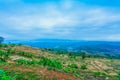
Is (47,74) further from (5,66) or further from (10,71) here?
(5,66)

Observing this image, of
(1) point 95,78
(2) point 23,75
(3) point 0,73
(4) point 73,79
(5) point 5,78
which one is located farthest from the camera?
(1) point 95,78

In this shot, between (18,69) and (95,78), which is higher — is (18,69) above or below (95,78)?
above

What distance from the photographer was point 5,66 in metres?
22.3

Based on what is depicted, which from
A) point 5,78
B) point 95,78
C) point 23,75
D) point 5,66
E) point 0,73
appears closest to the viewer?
point 5,78

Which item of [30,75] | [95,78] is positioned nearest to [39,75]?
[30,75]

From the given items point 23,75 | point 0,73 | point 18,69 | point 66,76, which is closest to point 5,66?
point 18,69

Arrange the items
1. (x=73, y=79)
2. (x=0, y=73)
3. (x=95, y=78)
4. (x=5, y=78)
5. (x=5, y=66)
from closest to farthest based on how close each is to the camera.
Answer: (x=5, y=78)
(x=0, y=73)
(x=73, y=79)
(x=5, y=66)
(x=95, y=78)

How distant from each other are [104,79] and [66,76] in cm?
874

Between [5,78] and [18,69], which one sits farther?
[18,69]

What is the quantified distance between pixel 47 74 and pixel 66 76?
6.51 feet

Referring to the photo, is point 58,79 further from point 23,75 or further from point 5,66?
point 5,66

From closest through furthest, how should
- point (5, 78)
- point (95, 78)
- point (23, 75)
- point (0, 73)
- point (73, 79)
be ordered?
point (5, 78), point (0, 73), point (23, 75), point (73, 79), point (95, 78)

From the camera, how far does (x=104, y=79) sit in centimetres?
2838

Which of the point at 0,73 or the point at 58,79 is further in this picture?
the point at 58,79
